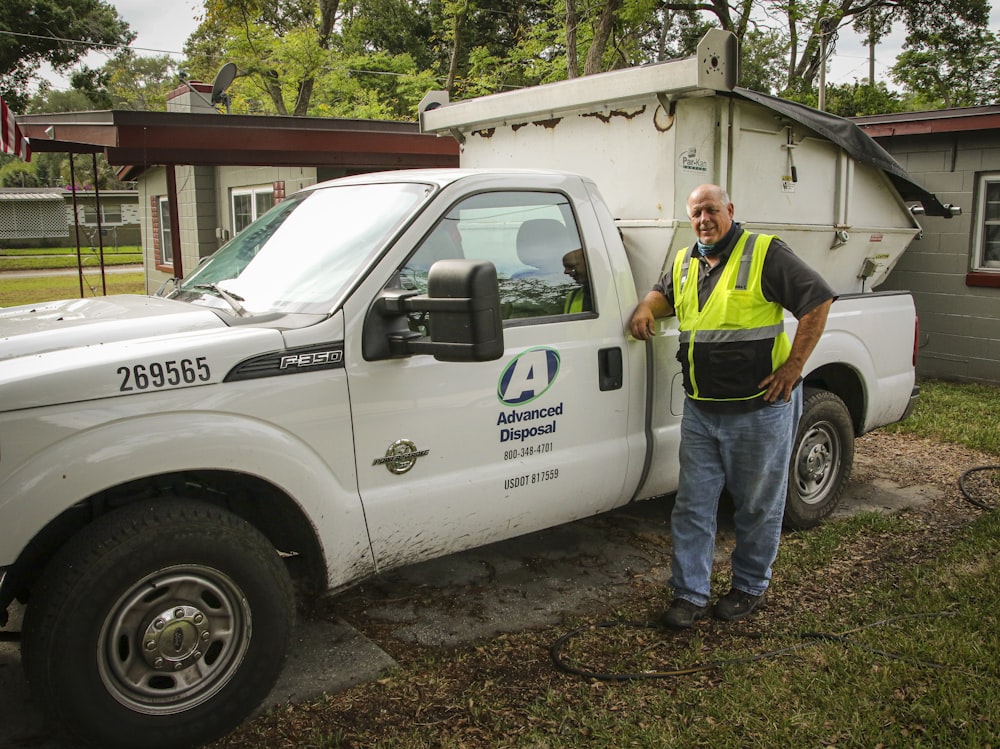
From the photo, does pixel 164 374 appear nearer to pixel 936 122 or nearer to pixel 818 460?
pixel 818 460

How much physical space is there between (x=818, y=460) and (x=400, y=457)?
9.38 feet

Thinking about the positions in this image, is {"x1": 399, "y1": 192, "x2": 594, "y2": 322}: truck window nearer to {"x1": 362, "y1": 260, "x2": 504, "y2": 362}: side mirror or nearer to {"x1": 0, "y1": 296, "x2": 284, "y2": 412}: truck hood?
{"x1": 362, "y1": 260, "x2": 504, "y2": 362}: side mirror

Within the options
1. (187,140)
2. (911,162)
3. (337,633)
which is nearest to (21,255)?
(187,140)

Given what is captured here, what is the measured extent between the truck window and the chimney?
565 inches

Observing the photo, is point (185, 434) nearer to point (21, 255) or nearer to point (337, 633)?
point (337, 633)

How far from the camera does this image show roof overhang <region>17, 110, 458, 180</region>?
9.96 meters

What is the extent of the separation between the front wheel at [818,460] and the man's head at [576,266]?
1.70m

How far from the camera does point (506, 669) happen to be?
144 inches

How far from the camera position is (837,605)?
4.20 metres

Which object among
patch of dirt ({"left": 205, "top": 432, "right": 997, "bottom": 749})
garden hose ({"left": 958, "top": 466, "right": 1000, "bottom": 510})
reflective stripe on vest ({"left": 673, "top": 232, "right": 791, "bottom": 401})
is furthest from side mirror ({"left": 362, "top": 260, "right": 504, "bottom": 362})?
garden hose ({"left": 958, "top": 466, "right": 1000, "bottom": 510})

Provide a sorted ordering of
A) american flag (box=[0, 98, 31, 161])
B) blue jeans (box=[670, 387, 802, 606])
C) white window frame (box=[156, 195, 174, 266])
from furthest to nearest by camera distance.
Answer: white window frame (box=[156, 195, 174, 266])
american flag (box=[0, 98, 31, 161])
blue jeans (box=[670, 387, 802, 606])

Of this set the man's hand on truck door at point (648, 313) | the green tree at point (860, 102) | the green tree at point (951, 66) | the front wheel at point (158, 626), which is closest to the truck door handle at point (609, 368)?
the man's hand on truck door at point (648, 313)

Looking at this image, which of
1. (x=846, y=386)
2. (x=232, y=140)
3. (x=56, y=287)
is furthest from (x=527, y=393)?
(x=56, y=287)

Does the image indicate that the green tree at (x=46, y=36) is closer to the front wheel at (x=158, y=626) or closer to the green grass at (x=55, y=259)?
the green grass at (x=55, y=259)
